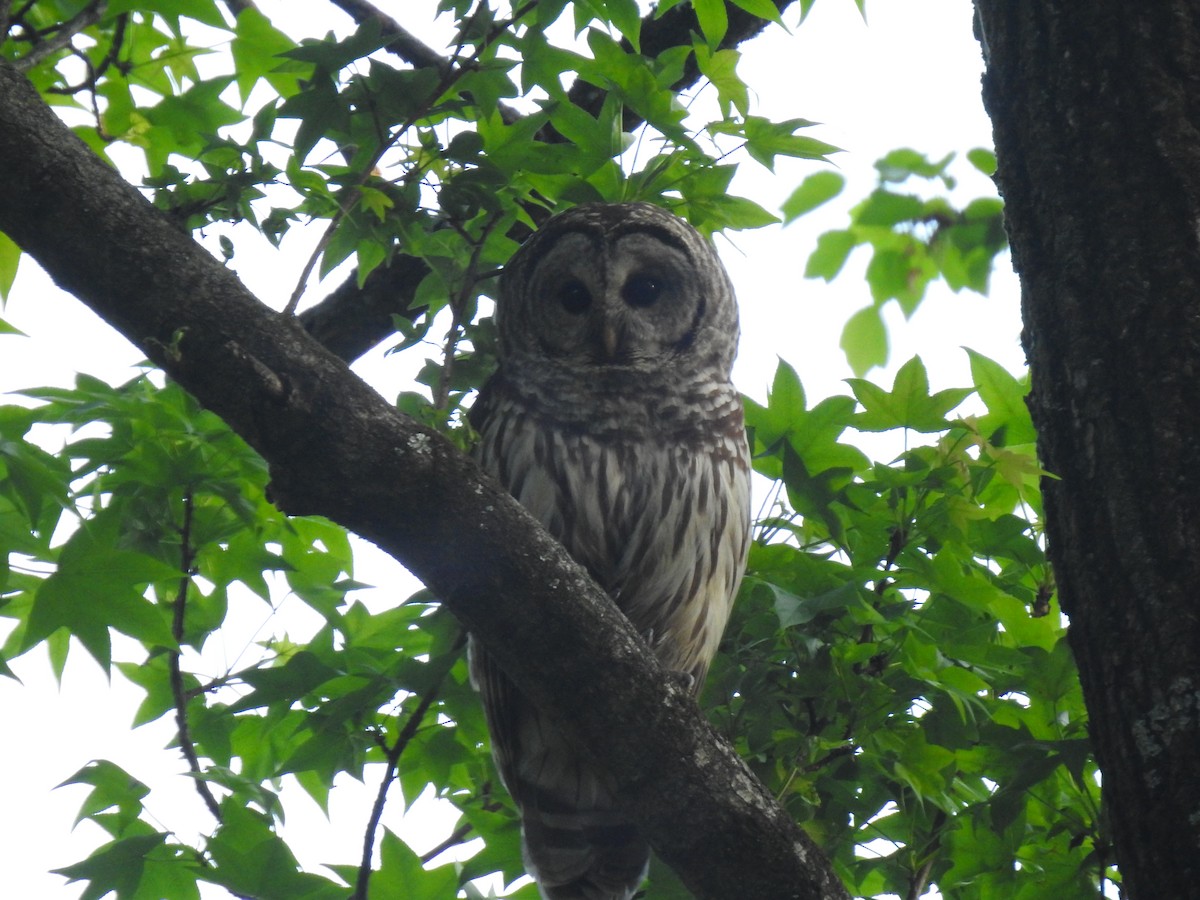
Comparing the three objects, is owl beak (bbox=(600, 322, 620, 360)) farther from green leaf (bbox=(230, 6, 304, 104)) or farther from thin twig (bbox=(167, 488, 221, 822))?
thin twig (bbox=(167, 488, 221, 822))

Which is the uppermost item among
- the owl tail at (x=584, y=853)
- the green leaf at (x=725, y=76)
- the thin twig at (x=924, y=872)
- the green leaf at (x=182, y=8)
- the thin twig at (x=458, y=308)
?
the green leaf at (x=182, y=8)

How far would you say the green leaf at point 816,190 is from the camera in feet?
12.7

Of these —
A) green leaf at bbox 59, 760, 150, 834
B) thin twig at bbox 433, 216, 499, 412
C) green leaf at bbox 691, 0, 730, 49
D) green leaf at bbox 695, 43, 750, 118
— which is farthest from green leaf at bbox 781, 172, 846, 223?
green leaf at bbox 59, 760, 150, 834

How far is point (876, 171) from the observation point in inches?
136

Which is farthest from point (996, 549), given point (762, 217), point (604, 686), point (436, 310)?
point (436, 310)

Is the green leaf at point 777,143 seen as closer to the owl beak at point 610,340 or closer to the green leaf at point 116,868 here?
the owl beak at point 610,340

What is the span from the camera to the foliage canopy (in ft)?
8.89

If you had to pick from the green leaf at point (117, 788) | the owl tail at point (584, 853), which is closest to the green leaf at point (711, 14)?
the owl tail at point (584, 853)

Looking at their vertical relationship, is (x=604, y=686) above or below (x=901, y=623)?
below

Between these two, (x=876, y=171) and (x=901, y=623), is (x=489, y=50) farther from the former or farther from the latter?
(x=901, y=623)

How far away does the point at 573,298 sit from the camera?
402 centimetres

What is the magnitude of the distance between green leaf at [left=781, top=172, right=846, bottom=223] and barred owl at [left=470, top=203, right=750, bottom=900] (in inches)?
14.7

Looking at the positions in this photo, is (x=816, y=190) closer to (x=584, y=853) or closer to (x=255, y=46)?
(x=255, y=46)

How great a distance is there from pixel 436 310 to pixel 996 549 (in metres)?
1.54
